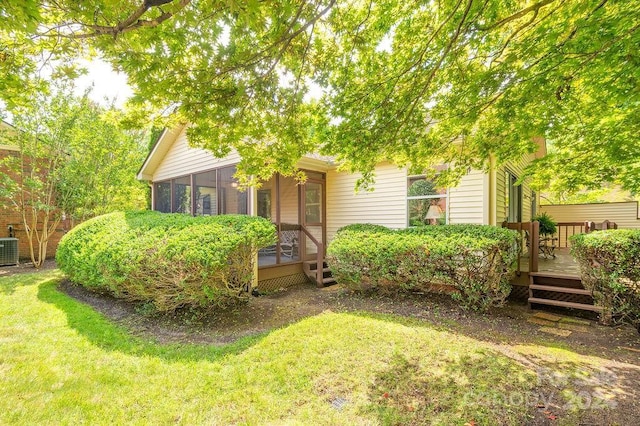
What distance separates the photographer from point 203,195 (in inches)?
387

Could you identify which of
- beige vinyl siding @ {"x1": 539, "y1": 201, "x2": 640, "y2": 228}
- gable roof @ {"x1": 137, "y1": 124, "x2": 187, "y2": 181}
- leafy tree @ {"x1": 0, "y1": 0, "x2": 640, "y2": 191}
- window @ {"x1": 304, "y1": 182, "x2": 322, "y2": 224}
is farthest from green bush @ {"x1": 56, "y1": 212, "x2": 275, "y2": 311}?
beige vinyl siding @ {"x1": 539, "y1": 201, "x2": 640, "y2": 228}

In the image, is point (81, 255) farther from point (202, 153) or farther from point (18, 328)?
point (202, 153)

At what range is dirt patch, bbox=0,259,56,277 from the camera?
30.0 feet

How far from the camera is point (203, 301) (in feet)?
16.4

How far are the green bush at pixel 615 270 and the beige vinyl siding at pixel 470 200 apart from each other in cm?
200

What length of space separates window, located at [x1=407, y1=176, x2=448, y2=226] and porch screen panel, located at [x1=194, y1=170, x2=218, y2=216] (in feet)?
19.4

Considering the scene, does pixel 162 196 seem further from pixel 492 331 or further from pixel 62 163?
pixel 492 331

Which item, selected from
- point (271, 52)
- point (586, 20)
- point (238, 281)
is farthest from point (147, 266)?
point (586, 20)

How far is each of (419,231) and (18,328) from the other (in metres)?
7.58

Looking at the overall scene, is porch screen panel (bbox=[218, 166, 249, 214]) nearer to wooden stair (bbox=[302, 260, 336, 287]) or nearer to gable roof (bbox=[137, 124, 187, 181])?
wooden stair (bbox=[302, 260, 336, 287])

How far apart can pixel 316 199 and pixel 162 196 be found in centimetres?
674

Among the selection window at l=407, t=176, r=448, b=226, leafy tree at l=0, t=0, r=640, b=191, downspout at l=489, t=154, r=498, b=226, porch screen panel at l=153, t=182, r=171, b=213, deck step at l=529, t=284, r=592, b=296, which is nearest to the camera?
leafy tree at l=0, t=0, r=640, b=191

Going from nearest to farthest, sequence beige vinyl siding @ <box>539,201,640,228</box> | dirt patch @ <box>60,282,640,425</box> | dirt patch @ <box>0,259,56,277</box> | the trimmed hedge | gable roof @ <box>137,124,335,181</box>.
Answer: dirt patch @ <box>60,282,640,425</box> → the trimmed hedge → gable roof @ <box>137,124,335,181</box> → dirt patch @ <box>0,259,56,277</box> → beige vinyl siding @ <box>539,201,640,228</box>

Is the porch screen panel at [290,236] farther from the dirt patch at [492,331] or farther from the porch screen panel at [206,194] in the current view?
the porch screen panel at [206,194]
